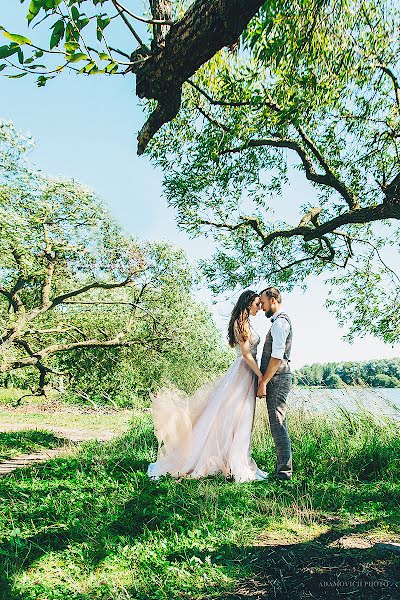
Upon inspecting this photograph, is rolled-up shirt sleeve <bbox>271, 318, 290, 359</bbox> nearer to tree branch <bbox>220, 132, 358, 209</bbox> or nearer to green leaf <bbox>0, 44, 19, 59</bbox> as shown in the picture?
green leaf <bbox>0, 44, 19, 59</bbox>

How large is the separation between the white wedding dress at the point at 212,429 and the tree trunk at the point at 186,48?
380 cm

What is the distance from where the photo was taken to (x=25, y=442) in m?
9.23

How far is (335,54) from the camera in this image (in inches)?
289

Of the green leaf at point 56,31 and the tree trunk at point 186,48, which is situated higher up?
the tree trunk at point 186,48

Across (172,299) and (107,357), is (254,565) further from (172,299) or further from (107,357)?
(107,357)

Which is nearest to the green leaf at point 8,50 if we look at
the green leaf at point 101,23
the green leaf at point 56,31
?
the green leaf at point 56,31

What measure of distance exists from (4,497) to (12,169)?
36.8ft

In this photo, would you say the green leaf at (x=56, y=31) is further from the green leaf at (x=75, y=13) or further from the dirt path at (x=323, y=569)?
the dirt path at (x=323, y=569)

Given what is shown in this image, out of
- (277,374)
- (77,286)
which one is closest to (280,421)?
(277,374)

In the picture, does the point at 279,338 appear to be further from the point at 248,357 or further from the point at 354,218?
the point at 354,218

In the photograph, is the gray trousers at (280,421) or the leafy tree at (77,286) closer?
the gray trousers at (280,421)

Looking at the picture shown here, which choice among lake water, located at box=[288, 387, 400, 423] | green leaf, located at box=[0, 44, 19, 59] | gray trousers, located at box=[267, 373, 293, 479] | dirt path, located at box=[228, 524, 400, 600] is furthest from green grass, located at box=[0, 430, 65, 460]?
green leaf, located at box=[0, 44, 19, 59]

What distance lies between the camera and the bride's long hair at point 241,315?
659cm

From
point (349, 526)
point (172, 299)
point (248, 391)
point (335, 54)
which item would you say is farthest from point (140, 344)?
point (349, 526)
